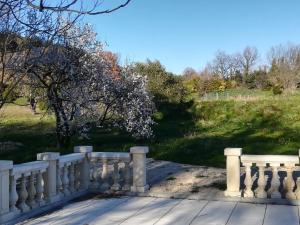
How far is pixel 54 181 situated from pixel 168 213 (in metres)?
1.99

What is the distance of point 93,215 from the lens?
6.49m

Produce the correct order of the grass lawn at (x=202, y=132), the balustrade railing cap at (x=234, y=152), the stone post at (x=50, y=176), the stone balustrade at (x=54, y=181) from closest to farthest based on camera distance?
the stone balustrade at (x=54, y=181)
the stone post at (x=50, y=176)
the balustrade railing cap at (x=234, y=152)
the grass lawn at (x=202, y=132)

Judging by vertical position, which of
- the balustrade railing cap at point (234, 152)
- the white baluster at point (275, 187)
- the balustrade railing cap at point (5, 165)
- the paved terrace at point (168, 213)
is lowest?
the paved terrace at point (168, 213)

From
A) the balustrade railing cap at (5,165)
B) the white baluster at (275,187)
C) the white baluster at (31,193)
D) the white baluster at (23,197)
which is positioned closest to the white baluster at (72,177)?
the white baluster at (31,193)

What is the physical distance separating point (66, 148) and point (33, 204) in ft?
30.1

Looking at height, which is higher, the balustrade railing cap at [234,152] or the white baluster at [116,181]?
the balustrade railing cap at [234,152]

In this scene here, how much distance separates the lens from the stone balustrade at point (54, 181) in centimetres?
619

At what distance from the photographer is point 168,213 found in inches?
259

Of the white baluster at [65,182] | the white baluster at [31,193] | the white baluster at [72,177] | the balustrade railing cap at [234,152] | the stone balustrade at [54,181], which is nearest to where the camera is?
the stone balustrade at [54,181]

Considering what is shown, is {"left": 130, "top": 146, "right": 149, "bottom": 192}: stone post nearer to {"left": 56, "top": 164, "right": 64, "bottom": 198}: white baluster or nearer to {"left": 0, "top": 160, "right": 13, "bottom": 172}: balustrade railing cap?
{"left": 56, "top": 164, "right": 64, "bottom": 198}: white baluster

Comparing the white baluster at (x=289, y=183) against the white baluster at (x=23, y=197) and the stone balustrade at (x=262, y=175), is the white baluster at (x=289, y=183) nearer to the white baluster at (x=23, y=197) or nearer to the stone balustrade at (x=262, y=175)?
the stone balustrade at (x=262, y=175)

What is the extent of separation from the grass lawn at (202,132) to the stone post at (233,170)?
4.93m

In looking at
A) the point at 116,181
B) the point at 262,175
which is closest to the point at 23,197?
the point at 116,181

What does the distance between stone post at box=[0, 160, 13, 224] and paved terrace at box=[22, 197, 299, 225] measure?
33 cm
